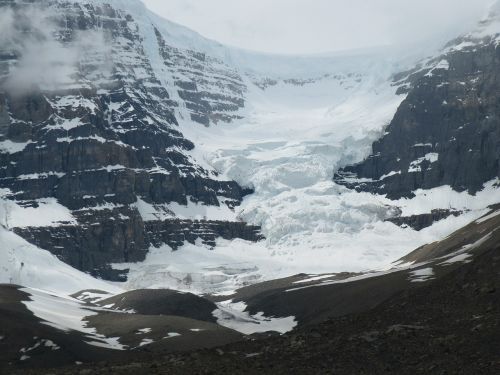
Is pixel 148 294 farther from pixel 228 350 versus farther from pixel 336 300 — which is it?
pixel 228 350

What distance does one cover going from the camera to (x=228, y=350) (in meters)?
67.1

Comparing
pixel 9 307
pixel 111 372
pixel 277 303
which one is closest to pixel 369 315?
pixel 111 372

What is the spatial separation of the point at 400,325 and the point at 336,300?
255 ft

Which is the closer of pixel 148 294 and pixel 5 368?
pixel 5 368

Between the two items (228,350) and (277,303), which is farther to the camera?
(277,303)

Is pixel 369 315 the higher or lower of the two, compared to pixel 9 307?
lower

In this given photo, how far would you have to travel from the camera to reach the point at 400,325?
6812 cm

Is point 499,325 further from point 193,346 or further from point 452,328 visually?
point 193,346

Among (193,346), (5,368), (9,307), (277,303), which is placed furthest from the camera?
(277,303)

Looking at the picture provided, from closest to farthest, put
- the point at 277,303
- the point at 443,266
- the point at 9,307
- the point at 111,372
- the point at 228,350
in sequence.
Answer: the point at 111,372
the point at 228,350
the point at 9,307
the point at 443,266
the point at 277,303

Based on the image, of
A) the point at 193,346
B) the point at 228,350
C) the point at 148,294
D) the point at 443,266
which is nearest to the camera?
the point at 228,350

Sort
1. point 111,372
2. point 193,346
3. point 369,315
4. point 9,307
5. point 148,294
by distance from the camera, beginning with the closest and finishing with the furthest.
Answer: point 111,372
point 369,315
point 193,346
point 9,307
point 148,294

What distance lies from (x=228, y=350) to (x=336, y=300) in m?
79.9

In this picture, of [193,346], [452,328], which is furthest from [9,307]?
[452,328]
